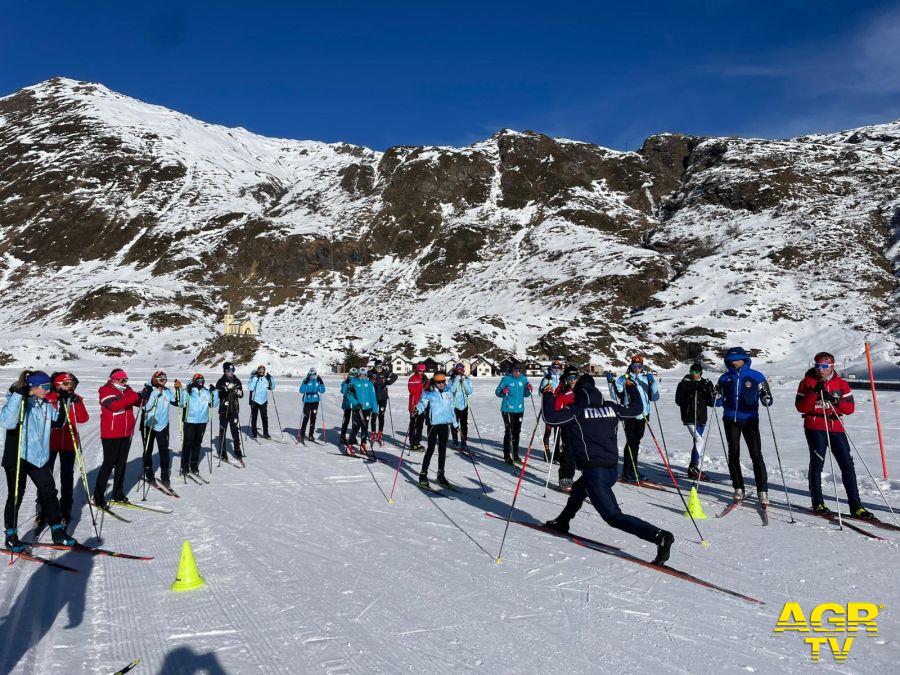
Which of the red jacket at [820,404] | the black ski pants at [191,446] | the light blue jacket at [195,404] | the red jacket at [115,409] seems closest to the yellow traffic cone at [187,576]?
the red jacket at [115,409]

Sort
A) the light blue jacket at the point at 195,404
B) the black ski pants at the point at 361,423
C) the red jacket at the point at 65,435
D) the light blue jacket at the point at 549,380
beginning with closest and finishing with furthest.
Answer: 1. the red jacket at the point at 65,435
2. the light blue jacket at the point at 195,404
3. the light blue jacket at the point at 549,380
4. the black ski pants at the point at 361,423

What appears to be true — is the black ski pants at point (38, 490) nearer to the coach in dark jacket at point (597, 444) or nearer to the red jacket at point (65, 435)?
the red jacket at point (65, 435)

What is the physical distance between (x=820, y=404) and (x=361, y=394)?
9.38 m

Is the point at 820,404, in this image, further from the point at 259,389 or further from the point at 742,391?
the point at 259,389

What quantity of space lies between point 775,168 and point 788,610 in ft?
390

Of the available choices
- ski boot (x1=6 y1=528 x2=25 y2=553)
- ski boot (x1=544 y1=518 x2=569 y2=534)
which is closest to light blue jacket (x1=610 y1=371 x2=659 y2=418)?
ski boot (x1=544 y1=518 x2=569 y2=534)

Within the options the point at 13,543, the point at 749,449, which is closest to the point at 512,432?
the point at 749,449

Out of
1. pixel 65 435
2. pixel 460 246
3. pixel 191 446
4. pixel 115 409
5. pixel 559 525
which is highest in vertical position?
pixel 460 246

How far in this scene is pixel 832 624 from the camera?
4523 mm

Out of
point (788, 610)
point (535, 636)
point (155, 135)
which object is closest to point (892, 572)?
point (788, 610)

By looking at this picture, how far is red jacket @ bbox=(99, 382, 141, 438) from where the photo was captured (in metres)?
7.96

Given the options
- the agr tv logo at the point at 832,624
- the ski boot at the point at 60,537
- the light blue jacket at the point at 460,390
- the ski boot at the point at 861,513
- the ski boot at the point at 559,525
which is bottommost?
the ski boot at the point at 861,513

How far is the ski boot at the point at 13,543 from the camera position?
20.2 ft

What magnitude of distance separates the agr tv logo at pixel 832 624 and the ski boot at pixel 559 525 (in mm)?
2508
